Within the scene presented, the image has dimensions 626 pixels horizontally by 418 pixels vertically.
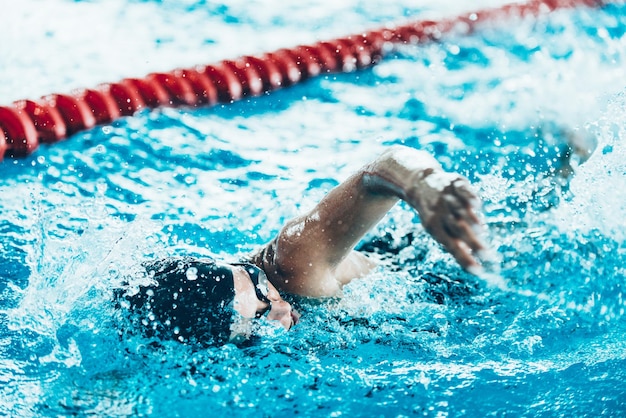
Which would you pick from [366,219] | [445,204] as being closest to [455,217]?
[445,204]

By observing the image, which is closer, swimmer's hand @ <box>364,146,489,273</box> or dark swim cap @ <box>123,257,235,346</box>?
swimmer's hand @ <box>364,146,489,273</box>

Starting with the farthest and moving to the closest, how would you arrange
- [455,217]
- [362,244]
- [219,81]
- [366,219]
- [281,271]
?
[219,81], [362,244], [281,271], [366,219], [455,217]

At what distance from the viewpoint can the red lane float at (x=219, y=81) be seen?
91.4 inches

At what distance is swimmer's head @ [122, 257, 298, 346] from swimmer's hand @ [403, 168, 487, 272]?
54 centimetres

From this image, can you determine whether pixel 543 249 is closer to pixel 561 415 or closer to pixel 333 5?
pixel 561 415

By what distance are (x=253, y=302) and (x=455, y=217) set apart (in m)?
0.62

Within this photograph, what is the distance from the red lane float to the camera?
7.62 ft

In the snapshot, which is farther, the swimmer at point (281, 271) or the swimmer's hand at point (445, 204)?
the swimmer at point (281, 271)

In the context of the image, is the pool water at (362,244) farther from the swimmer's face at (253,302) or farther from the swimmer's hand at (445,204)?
the swimmer's hand at (445,204)

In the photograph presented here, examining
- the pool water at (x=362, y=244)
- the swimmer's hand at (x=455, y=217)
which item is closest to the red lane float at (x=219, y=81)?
the pool water at (x=362, y=244)

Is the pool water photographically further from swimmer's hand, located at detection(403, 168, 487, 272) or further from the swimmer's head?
swimmer's hand, located at detection(403, 168, 487, 272)

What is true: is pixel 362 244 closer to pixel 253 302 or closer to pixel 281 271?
pixel 281 271

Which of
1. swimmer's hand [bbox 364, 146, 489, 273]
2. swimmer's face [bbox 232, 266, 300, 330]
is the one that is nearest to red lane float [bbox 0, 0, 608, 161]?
swimmer's face [bbox 232, 266, 300, 330]

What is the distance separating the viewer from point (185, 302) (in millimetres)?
1273
